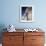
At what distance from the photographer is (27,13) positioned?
389 cm

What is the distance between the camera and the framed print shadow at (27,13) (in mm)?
3865

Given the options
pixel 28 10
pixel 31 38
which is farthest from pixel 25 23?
pixel 31 38

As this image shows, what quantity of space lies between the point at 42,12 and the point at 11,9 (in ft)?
3.39

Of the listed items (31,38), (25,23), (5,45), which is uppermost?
(25,23)

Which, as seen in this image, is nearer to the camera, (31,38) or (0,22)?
(31,38)

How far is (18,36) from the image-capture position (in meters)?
3.40

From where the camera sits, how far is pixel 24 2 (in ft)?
12.7

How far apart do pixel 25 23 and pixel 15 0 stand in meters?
0.83

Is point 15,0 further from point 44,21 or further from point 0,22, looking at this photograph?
point 44,21

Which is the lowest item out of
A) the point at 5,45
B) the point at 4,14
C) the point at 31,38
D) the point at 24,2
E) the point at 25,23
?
the point at 5,45

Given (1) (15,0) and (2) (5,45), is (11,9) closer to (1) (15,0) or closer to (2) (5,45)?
(1) (15,0)

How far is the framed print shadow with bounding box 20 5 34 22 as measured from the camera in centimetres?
387

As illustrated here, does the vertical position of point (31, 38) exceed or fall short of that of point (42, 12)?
it falls short

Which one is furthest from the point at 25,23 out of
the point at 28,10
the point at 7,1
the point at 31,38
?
the point at 7,1
